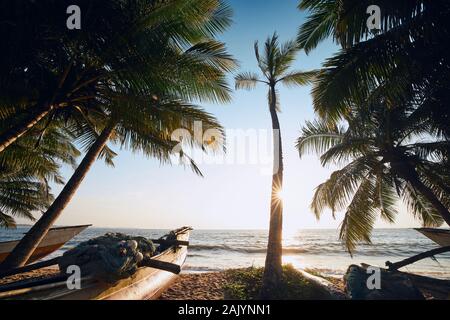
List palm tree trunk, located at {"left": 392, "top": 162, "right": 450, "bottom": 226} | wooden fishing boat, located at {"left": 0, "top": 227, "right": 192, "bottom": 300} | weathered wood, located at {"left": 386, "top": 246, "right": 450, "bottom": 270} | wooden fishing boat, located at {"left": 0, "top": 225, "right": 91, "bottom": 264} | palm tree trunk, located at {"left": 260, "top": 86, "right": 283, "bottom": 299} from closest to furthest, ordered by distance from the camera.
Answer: wooden fishing boat, located at {"left": 0, "top": 227, "right": 192, "bottom": 300}, weathered wood, located at {"left": 386, "top": 246, "right": 450, "bottom": 270}, palm tree trunk, located at {"left": 392, "top": 162, "right": 450, "bottom": 226}, palm tree trunk, located at {"left": 260, "top": 86, "right": 283, "bottom": 299}, wooden fishing boat, located at {"left": 0, "top": 225, "right": 91, "bottom": 264}

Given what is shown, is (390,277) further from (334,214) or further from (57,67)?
(57,67)

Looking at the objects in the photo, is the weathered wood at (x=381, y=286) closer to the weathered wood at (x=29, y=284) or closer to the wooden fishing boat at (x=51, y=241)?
the weathered wood at (x=29, y=284)

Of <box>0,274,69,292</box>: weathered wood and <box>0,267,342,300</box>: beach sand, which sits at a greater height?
<box>0,274,69,292</box>: weathered wood

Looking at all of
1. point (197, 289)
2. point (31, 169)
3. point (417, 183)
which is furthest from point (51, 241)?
point (417, 183)

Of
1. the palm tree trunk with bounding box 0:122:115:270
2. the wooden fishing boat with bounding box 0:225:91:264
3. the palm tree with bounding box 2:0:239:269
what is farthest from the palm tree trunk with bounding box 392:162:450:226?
the wooden fishing boat with bounding box 0:225:91:264

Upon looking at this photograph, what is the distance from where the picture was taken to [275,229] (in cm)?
712

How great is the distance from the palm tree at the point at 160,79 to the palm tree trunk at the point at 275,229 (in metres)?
2.27

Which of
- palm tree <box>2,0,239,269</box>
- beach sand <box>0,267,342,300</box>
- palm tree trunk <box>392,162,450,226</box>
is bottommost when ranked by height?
beach sand <box>0,267,342,300</box>

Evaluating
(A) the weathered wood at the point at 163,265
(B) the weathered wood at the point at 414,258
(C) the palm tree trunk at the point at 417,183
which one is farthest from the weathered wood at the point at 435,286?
(A) the weathered wood at the point at 163,265

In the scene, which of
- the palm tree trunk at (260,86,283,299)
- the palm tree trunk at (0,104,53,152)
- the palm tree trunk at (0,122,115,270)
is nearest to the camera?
the palm tree trunk at (0,104,53,152)

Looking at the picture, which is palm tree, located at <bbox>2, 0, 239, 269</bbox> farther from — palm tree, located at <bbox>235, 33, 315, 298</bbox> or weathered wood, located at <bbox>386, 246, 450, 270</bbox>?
weathered wood, located at <bbox>386, 246, 450, 270</bbox>

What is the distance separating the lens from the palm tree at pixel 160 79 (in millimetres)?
5137

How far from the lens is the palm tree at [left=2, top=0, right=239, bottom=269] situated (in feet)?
16.9
